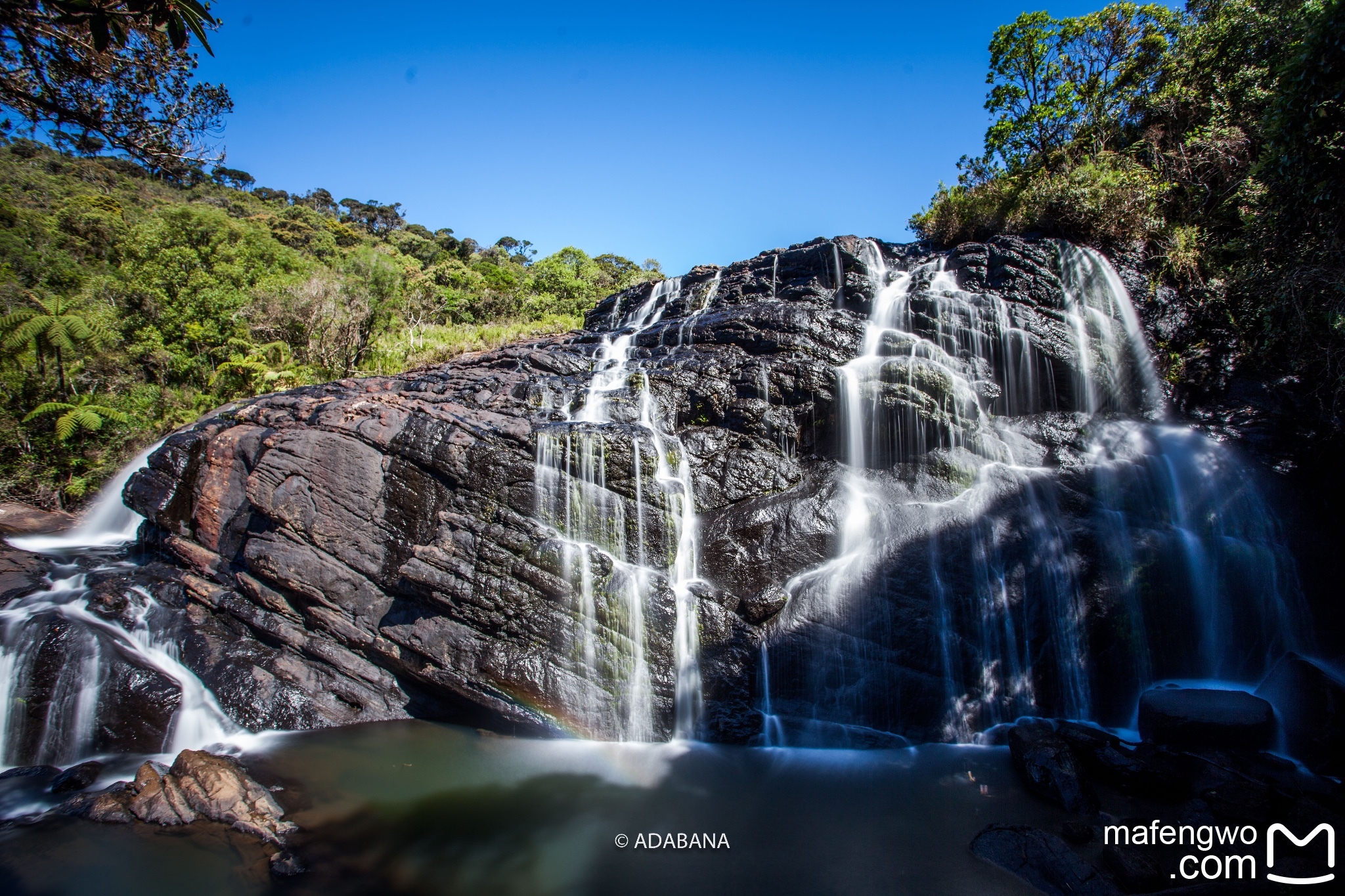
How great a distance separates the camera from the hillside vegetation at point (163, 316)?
13.4 m

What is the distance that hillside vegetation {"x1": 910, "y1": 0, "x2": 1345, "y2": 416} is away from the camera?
23.2ft

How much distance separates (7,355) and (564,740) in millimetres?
17269

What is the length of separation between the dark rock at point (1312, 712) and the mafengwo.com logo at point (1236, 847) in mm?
2400

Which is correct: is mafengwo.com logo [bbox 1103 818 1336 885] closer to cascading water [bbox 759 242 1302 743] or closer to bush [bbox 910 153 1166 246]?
cascading water [bbox 759 242 1302 743]

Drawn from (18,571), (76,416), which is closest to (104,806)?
(18,571)

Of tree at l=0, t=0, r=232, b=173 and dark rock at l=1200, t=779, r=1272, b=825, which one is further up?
tree at l=0, t=0, r=232, b=173

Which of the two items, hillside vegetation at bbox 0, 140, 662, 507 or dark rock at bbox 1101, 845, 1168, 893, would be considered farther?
hillside vegetation at bbox 0, 140, 662, 507

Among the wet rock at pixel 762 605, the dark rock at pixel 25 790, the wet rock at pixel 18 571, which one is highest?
the wet rock at pixel 18 571

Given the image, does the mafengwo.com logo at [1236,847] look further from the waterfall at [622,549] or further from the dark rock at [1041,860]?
the waterfall at [622,549]

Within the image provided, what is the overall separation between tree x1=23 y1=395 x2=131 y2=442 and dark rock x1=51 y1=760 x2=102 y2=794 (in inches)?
383

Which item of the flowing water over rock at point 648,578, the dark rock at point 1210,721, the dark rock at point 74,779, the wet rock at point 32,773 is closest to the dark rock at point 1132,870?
the flowing water over rock at point 648,578

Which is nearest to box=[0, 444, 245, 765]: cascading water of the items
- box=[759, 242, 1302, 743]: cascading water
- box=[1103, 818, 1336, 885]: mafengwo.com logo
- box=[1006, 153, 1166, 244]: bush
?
box=[759, 242, 1302, 743]: cascading water

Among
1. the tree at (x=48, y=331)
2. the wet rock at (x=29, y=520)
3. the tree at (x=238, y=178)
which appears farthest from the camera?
the tree at (x=238, y=178)

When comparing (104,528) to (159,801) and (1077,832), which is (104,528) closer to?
(159,801)
